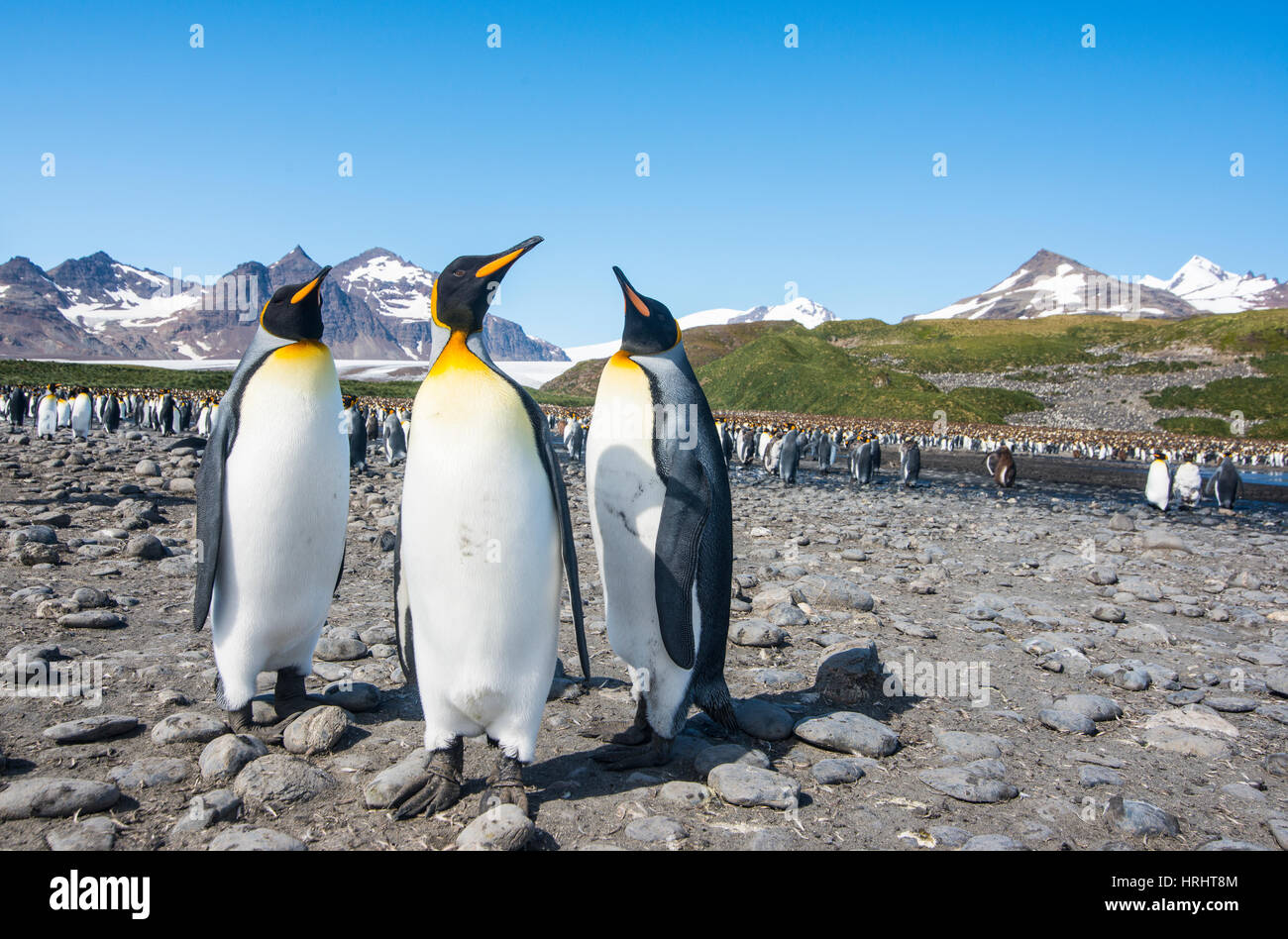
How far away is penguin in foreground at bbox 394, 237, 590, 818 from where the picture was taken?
2.61 m

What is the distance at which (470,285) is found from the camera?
2.70 metres

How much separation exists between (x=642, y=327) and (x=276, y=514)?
1711 millimetres

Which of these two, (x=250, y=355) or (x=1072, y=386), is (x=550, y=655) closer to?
(x=250, y=355)

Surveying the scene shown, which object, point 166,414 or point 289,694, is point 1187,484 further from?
point 166,414


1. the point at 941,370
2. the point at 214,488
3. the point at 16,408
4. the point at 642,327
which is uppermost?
the point at 941,370

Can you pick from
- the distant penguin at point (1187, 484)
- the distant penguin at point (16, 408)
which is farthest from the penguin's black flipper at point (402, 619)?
the distant penguin at point (16, 408)

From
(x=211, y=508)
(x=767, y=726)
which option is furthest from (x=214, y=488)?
(x=767, y=726)

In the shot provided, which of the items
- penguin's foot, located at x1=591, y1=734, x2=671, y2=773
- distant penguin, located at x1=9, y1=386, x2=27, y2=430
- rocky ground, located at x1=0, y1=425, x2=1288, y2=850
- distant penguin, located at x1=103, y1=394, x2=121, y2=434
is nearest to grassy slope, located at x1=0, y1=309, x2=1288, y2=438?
distant penguin, located at x1=103, y1=394, x2=121, y2=434

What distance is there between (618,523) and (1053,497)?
1634 centimetres

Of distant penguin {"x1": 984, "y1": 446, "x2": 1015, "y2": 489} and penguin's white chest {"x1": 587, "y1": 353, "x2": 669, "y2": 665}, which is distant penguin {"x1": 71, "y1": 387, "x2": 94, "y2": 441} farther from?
distant penguin {"x1": 984, "y1": 446, "x2": 1015, "y2": 489}

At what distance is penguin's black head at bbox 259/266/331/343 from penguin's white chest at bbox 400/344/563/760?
3.36ft

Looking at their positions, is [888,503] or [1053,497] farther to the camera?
[1053,497]
